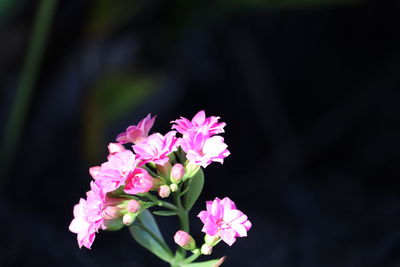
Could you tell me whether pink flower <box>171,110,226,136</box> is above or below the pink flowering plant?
above

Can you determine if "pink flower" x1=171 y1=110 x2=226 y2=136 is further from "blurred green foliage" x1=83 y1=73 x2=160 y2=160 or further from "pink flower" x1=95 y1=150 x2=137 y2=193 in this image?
"blurred green foliage" x1=83 y1=73 x2=160 y2=160

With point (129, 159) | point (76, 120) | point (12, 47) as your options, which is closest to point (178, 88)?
point (76, 120)

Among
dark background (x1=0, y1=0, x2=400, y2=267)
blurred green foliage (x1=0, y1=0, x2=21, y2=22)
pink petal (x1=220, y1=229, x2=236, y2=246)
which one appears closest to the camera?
pink petal (x1=220, y1=229, x2=236, y2=246)

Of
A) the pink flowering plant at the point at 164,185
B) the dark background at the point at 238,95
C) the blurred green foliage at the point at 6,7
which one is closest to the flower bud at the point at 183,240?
the pink flowering plant at the point at 164,185

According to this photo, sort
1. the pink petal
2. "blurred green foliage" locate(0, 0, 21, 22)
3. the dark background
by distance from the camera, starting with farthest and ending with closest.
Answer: the dark background
"blurred green foliage" locate(0, 0, 21, 22)
the pink petal

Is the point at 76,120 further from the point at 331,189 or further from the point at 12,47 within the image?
the point at 331,189

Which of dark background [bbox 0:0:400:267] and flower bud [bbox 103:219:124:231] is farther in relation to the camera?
dark background [bbox 0:0:400:267]

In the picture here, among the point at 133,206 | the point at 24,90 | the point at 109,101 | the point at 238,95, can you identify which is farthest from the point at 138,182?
the point at 238,95

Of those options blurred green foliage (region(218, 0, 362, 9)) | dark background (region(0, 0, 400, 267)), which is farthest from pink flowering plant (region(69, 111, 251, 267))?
blurred green foliage (region(218, 0, 362, 9))
